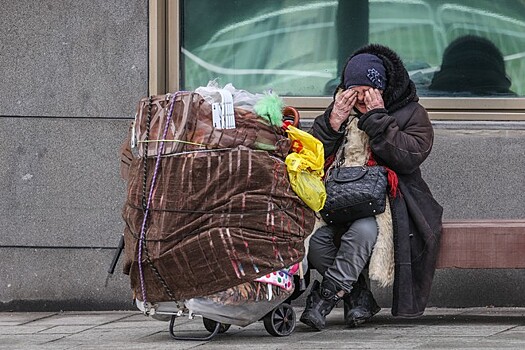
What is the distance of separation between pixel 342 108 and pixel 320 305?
1.09 m

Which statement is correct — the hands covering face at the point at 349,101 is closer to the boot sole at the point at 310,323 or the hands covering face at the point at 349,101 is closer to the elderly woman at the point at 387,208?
the elderly woman at the point at 387,208

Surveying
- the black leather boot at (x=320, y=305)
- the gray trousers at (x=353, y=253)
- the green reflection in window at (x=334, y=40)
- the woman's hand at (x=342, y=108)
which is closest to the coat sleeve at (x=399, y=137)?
the woman's hand at (x=342, y=108)

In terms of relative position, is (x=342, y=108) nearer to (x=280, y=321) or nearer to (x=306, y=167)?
(x=306, y=167)

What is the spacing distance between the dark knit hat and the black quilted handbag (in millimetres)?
466

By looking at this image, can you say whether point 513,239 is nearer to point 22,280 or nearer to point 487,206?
point 487,206

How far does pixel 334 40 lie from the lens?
27.0ft

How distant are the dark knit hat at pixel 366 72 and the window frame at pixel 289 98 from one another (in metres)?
1.30

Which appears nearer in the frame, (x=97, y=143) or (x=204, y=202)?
(x=204, y=202)

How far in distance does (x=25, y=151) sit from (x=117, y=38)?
37.7 inches

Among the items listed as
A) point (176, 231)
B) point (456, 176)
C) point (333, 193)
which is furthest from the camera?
point (456, 176)

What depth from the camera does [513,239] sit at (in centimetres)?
690

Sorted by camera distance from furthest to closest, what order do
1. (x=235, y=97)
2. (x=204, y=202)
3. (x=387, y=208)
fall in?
1. (x=387, y=208)
2. (x=235, y=97)
3. (x=204, y=202)

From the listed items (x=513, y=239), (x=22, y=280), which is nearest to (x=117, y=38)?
(x=22, y=280)

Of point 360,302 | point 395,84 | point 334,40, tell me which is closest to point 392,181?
point 395,84
